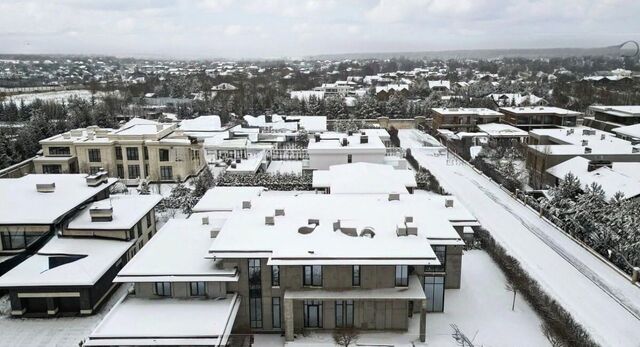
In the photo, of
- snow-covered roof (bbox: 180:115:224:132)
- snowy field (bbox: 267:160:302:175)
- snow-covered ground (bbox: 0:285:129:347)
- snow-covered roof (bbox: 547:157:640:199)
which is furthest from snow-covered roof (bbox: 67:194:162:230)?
snow-covered roof (bbox: 180:115:224:132)

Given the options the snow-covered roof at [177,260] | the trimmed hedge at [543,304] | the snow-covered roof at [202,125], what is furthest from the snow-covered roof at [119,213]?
the snow-covered roof at [202,125]

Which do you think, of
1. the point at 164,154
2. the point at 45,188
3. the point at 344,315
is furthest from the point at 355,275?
the point at 164,154

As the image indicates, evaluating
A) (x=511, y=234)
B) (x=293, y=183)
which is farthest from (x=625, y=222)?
(x=293, y=183)

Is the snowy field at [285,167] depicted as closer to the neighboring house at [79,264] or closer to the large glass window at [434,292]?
the neighboring house at [79,264]

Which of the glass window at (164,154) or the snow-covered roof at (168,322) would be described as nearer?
the snow-covered roof at (168,322)

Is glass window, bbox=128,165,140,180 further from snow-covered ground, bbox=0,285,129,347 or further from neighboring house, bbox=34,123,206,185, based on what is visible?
Result: snow-covered ground, bbox=0,285,129,347

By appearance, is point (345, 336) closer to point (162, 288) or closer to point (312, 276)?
point (312, 276)

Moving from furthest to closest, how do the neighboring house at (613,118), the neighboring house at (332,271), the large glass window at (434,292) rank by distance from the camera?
the neighboring house at (613,118) → the large glass window at (434,292) → the neighboring house at (332,271)
